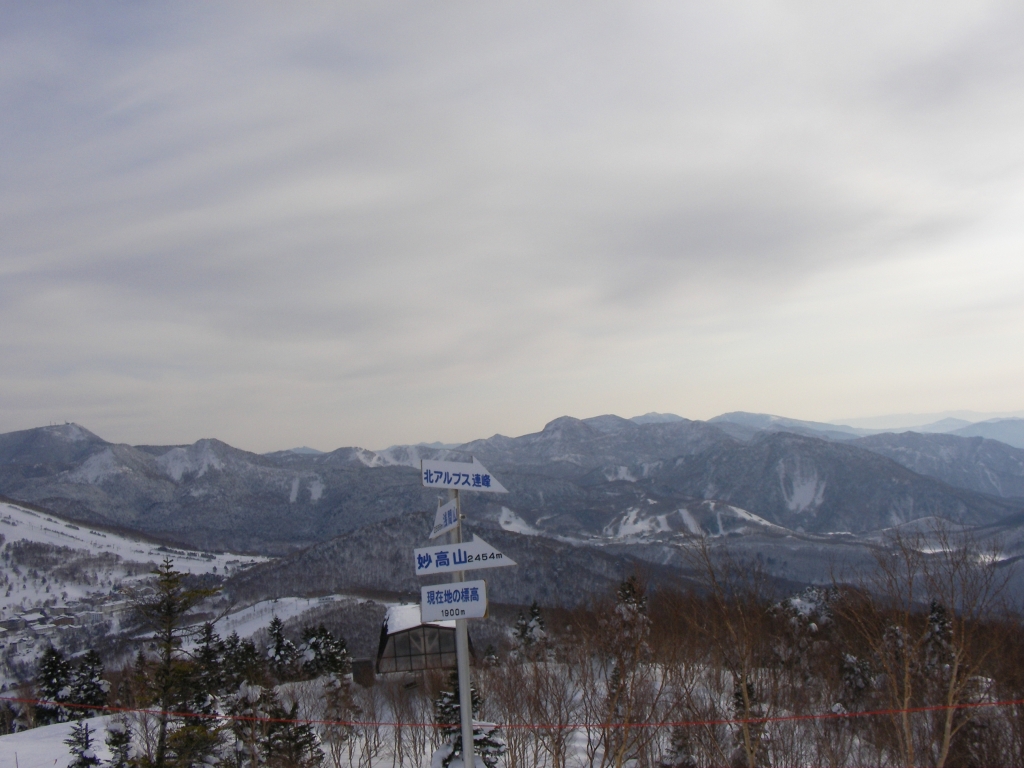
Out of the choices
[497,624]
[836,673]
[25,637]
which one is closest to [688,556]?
[836,673]

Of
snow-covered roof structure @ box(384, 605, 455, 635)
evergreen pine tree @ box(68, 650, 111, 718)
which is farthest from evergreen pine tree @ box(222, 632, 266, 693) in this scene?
snow-covered roof structure @ box(384, 605, 455, 635)

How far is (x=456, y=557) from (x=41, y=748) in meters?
39.7

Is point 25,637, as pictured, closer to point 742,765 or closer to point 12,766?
point 12,766

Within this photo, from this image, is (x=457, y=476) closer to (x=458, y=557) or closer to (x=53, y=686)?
(x=458, y=557)

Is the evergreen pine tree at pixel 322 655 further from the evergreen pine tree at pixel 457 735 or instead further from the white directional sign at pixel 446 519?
the white directional sign at pixel 446 519

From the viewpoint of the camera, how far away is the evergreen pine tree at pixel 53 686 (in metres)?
50.2

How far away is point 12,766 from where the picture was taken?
3453cm

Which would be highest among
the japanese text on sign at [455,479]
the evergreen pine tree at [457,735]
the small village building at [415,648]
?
the japanese text on sign at [455,479]

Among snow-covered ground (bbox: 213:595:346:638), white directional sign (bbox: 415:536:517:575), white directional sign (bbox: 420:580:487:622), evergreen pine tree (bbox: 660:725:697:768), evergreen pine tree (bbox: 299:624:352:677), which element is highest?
white directional sign (bbox: 415:536:517:575)

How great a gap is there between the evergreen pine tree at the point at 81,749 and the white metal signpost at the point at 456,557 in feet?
95.7

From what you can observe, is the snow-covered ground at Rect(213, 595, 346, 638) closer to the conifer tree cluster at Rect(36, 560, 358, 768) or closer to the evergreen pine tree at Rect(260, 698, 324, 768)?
the conifer tree cluster at Rect(36, 560, 358, 768)

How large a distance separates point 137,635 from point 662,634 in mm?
196973

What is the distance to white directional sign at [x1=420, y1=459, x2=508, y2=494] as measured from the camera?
424 inches

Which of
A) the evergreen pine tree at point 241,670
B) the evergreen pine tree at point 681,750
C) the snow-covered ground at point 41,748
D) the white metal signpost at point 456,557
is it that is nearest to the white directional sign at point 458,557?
the white metal signpost at point 456,557
